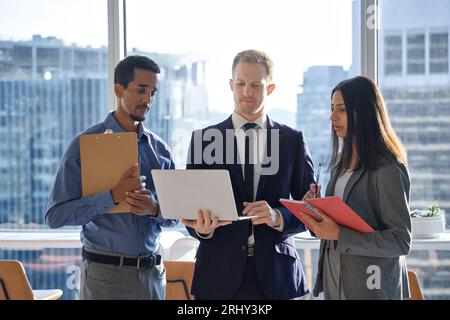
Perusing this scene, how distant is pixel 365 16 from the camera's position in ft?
12.0

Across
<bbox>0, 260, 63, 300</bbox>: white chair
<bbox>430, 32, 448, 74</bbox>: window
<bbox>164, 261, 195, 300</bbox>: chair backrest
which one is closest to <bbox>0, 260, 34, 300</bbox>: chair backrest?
<bbox>0, 260, 63, 300</bbox>: white chair

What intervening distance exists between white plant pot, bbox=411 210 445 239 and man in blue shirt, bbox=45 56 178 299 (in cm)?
161

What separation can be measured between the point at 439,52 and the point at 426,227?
3.26ft

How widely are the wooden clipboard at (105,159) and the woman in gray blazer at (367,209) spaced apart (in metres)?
0.65

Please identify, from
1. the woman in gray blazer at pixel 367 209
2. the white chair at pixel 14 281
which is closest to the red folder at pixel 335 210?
the woman in gray blazer at pixel 367 209

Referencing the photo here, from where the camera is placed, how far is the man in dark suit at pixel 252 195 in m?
2.18

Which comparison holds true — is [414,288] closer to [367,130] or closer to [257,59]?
[367,130]

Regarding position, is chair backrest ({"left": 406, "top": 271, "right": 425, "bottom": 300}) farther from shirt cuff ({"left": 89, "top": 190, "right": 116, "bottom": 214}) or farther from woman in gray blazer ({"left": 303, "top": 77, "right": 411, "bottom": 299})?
shirt cuff ({"left": 89, "top": 190, "right": 116, "bottom": 214})

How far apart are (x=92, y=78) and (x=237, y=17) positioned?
944 mm

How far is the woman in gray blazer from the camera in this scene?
202cm
